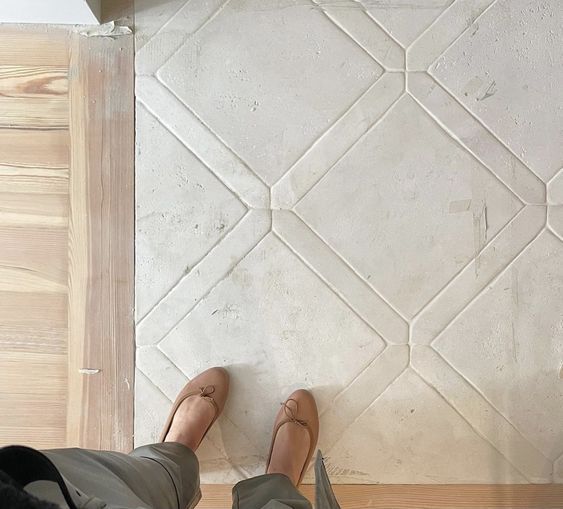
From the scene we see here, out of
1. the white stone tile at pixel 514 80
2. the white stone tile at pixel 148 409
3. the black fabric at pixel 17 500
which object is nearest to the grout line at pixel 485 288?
the white stone tile at pixel 514 80

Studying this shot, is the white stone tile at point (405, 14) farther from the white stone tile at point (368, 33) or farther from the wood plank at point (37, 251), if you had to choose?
the wood plank at point (37, 251)

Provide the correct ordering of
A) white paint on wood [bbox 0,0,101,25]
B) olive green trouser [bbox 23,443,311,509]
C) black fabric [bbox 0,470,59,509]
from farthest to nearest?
white paint on wood [bbox 0,0,101,25] < olive green trouser [bbox 23,443,311,509] < black fabric [bbox 0,470,59,509]

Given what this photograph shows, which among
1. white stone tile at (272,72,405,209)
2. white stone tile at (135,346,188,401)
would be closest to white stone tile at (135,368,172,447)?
white stone tile at (135,346,188,401)

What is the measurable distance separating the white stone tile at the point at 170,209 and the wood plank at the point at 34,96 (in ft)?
0.44

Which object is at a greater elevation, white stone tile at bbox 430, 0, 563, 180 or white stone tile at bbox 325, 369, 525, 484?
white stone tile at bbox 430, 0, 563, 180

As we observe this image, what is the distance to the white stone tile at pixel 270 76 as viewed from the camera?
1.03m

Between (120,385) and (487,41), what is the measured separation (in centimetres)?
83

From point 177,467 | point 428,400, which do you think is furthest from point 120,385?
point 428,400

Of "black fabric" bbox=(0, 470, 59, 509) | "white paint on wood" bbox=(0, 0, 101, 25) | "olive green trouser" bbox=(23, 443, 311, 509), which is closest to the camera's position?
"black fabric" bbox=(0, 470, 59, 509)

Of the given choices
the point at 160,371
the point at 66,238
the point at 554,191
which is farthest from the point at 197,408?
the point at 554,191

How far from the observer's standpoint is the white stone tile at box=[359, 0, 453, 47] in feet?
3.38

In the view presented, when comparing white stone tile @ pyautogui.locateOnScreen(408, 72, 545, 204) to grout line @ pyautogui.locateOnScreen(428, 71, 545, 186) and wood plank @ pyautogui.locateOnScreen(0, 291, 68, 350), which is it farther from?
wood plank @ pyautogui.locateOnScreen(0, 291, 68, 350)

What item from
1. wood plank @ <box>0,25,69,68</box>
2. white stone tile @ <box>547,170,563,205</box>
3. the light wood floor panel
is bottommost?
the light wood floor panel

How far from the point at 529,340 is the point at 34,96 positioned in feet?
2.97
